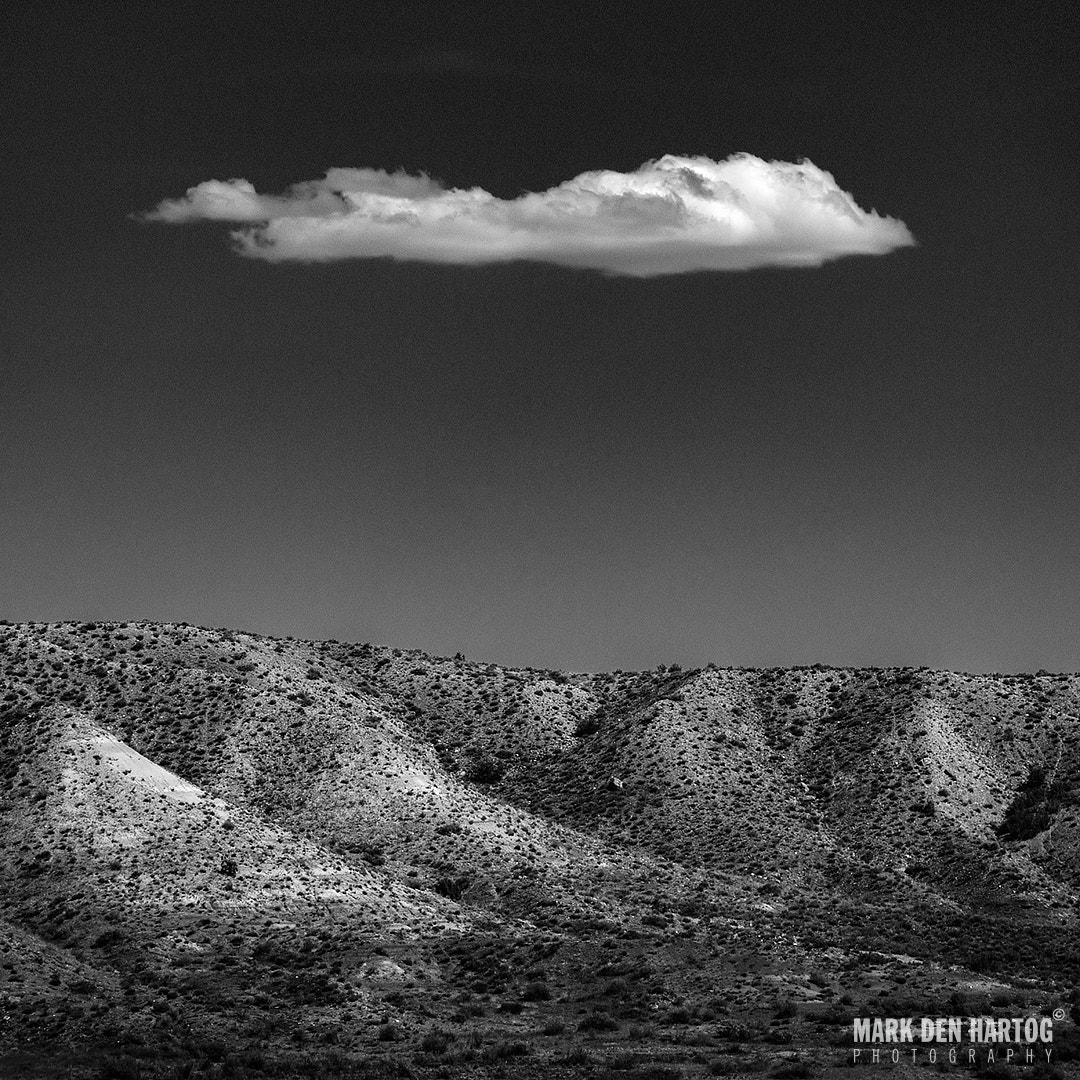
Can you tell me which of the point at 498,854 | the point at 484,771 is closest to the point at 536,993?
the point at 498,854

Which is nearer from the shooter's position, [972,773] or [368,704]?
[972,773]

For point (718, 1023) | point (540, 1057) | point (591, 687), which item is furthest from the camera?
point (591, 687)

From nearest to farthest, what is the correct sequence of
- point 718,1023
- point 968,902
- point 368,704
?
point 718,1023, point 968,902, point 368,704

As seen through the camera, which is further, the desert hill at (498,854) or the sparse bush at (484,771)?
the sparse bush at (484,771)

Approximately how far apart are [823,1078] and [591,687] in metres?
77.1

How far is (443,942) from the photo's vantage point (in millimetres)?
88500

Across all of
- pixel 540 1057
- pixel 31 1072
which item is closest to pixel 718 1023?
pixel 540 1057

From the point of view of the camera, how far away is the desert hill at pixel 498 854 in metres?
76.2

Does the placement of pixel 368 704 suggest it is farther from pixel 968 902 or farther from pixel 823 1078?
pixel 823 1078

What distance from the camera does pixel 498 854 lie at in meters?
105

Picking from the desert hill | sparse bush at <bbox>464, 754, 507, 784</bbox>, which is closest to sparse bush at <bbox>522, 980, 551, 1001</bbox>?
the desert hill

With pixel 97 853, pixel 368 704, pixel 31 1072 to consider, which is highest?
pixel 368 704

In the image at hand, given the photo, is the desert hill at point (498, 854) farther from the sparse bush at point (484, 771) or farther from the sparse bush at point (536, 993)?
the sparse bush at point (536, 993)

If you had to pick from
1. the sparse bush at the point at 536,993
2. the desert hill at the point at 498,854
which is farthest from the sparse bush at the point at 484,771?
the sparse bush at the point at 536,993
